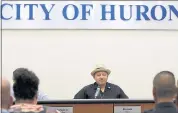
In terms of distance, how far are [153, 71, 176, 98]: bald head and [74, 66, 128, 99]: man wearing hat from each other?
2160 mm

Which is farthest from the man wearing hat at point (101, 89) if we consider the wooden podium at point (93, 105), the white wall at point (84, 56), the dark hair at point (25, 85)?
the dark hair at point (25, 85)

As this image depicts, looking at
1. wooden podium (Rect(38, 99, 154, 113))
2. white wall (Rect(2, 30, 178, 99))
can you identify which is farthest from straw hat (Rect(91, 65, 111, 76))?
wooden podium (Rect(38, 99, 154, 113))

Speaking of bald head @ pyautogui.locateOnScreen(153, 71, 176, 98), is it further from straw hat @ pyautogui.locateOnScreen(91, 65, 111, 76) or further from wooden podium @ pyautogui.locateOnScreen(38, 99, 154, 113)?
straw hat @ pyautogui.locateOnScreen(91, 65, 111, 76)

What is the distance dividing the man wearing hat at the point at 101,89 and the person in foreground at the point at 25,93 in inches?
75.9

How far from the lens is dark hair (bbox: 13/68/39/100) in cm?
329

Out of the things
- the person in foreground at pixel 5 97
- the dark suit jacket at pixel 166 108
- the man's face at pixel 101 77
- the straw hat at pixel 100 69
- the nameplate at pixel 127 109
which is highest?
the straw hat at pixel 100 69

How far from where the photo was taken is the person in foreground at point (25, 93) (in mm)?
3180

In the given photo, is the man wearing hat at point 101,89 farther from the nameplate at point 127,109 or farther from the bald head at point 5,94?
the bald head at point 5,94

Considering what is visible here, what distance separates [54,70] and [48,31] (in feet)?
1.53

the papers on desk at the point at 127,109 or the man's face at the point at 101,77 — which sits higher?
the man's face at the point at 101,77

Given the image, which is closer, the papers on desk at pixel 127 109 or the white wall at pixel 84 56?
the papers on desk at pixel 127 109

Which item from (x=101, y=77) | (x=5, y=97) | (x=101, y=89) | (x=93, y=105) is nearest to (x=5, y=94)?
(x=5, y=97)

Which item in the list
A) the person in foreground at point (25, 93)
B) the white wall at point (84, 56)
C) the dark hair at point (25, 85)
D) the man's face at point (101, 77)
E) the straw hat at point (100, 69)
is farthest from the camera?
the white wall at point (84, 56)

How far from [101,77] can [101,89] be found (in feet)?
0.54
